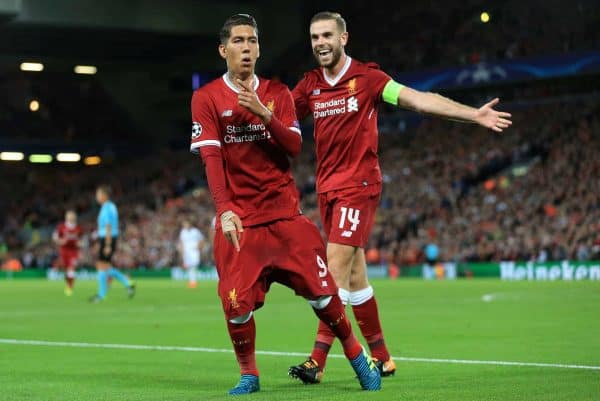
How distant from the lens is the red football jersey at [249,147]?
7547 millimetres

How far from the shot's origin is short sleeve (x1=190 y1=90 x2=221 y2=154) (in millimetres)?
7457

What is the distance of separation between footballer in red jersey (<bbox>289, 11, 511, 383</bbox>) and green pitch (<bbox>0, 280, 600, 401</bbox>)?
20.0 inches

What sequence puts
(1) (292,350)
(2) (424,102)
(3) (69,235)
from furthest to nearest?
1. (3) (69,235)
2. (1) (292,350)
3. (2) (424,102)

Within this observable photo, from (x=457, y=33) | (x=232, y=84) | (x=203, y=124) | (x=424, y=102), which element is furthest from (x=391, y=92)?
(x=457, y=33)

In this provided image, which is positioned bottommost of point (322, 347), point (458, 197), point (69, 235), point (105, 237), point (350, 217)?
point (322, 347)

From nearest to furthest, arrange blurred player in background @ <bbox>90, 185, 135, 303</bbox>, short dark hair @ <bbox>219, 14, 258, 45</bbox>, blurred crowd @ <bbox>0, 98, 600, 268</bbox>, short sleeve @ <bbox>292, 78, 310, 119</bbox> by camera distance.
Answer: short dark hair @ <bbox>219, 14, 258, 45</bbox> → short sleeve @ <bbox>292, 78, 310, 119</bbox> → blurred player in background @ <bbox>90, 185, 135, 303</bbox> → blurred crowd @ <bbox>0, 98, 600, 268</bbox>

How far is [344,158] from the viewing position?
8.84 m

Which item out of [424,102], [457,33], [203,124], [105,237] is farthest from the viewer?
[457,33]

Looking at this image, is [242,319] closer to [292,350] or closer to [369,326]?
[369,326]

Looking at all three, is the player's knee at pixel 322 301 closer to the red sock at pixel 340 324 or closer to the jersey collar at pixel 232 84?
the red sock at pixel 340 324

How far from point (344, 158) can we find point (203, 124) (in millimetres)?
1679

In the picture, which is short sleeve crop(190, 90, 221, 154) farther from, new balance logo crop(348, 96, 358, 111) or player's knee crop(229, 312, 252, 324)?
new balance logo crop(348, 96, 358, 111)

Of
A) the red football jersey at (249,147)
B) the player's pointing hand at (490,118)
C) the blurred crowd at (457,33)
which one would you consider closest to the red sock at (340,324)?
the red football jersey at (249,147)

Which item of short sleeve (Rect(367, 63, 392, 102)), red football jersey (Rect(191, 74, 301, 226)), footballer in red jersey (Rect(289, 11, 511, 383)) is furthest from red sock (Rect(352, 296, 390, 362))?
short sleeve (Rect(367, 63, 392, 102))
